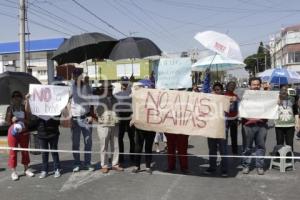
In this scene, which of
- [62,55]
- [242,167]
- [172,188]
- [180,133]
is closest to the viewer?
[172,188]

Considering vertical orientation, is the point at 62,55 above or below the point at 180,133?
above

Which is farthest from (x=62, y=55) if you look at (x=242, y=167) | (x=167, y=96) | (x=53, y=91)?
(x=242, y=167)

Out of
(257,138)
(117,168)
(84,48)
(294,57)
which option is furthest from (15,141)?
(294,57)

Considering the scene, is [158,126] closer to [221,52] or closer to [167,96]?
[167,96]

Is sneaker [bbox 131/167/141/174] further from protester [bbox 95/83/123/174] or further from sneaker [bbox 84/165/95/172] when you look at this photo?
sneaker [bbox 84/165/95/172]

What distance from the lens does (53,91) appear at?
27.3 feet

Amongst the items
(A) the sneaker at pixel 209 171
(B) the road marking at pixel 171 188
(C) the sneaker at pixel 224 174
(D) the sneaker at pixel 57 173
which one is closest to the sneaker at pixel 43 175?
(D) the sneaker at pixel 57 173

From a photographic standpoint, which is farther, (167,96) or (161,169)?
(161,169)

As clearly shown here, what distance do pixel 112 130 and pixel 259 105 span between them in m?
2.82

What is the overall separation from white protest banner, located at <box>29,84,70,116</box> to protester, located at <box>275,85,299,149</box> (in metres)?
4.14

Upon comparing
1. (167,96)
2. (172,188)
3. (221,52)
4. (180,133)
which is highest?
(221,52)

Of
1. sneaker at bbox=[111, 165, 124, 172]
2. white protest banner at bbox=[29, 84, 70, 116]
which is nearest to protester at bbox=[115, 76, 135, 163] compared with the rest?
sneaker at bbox=[111, 165, 124, 172]

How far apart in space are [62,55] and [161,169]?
313cm

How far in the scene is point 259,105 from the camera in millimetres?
8359
